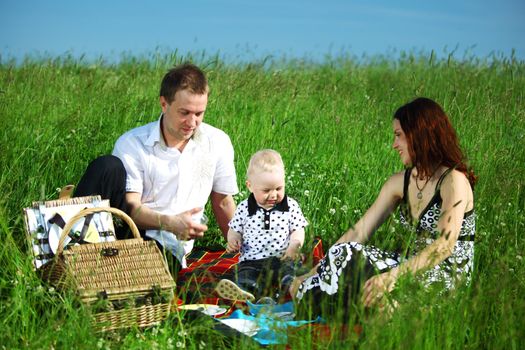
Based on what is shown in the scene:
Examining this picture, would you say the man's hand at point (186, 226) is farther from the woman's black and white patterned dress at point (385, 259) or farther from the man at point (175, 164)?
the woman's black and white patterned dress at point (385, 259)

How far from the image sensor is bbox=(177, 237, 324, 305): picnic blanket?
5.17m

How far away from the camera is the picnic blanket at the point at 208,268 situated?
5.17 meters

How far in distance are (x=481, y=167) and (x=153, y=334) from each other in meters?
3.77

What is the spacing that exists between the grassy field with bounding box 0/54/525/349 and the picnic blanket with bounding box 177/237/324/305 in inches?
14.6

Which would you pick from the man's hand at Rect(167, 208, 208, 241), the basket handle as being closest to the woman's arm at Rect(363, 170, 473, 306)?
the man's hand at Rect(167, 208, 208, 241)

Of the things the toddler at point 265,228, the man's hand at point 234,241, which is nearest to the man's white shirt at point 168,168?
the man's hand at point 234,241

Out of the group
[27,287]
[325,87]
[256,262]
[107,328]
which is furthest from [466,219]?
[325,87]

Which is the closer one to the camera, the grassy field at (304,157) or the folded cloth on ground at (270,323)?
the folded cloth on ground at (270,323)

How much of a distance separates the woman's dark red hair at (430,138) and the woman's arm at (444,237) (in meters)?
0.15

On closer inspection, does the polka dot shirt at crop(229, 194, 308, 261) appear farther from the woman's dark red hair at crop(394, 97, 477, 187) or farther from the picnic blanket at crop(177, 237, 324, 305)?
the woman's dark red hair at crop(394, 97, 477, 187)

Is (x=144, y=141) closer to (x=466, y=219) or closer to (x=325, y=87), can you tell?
(x=466, y=219)

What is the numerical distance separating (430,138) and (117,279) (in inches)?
78.2

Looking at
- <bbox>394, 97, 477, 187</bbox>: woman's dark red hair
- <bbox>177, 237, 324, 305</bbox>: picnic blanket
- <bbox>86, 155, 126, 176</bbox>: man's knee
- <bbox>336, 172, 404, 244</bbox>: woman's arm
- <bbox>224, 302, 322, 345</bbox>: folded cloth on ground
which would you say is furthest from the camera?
<bbox>86, 155, 126, 176</bbox>: man's knee

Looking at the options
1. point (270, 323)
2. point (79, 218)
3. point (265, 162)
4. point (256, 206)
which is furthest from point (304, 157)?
point (270, 323)
